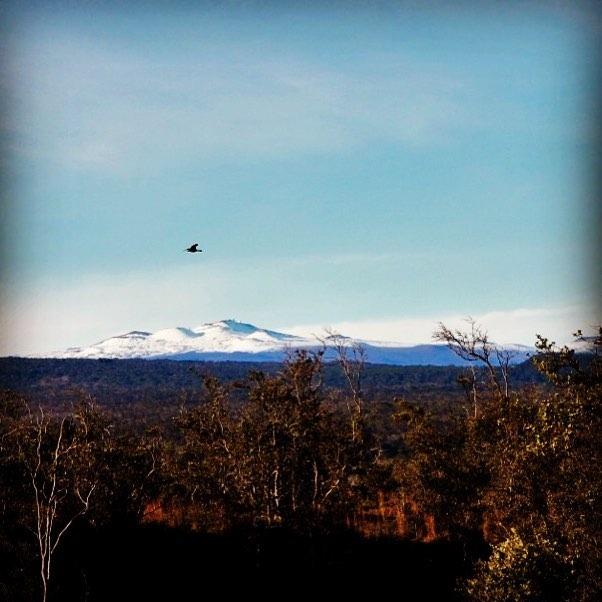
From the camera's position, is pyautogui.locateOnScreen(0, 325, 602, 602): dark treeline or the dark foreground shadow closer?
pyautogui.locateOnScreen(0, 325, 602, 602): dark treeline

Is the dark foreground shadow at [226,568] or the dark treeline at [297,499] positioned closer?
the dark treeline at [297,499]

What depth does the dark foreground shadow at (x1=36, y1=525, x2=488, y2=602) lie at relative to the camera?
75.6ft

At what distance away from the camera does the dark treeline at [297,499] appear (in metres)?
18.1

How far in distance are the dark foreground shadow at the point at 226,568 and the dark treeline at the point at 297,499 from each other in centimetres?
9

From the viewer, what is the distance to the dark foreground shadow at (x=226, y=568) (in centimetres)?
2305

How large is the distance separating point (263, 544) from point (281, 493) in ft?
13.9

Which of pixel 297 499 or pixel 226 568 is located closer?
pixel 297 499

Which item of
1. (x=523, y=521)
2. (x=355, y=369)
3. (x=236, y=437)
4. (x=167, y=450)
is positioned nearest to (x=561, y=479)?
(x=523, y=521)

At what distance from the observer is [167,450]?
137 feet

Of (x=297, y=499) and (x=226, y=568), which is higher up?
(x=297, y=499)

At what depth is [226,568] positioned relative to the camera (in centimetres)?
2622

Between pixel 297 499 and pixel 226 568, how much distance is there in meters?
7.76

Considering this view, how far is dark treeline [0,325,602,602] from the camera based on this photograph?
59.3 ft

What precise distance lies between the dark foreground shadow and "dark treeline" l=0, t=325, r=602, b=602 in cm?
9
